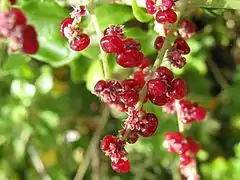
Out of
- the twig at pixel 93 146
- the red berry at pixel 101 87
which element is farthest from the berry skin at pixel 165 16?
the twig at pixel 93 146

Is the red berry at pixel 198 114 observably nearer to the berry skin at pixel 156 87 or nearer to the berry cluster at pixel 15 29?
the berry skin at pixel 156 87

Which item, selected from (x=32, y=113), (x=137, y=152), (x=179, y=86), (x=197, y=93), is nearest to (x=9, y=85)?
(x=32, y=113)

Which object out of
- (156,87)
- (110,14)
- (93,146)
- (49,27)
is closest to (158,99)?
(156,87)

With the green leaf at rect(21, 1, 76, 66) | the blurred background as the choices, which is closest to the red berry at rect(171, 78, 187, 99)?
the green leaf at rect(21, 1, 76, 66)

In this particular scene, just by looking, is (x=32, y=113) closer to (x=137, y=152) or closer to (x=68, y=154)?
(x=68, y=154)

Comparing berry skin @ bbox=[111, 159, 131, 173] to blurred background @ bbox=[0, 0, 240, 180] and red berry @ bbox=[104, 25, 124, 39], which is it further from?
blurred background @ bbox=[0, 0, 240, 180]
